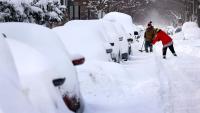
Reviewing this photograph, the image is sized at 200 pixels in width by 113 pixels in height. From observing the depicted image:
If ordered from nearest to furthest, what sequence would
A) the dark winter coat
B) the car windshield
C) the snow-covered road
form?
the car windshield, the snow-covered road, the dark winter coat

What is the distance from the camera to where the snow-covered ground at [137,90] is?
9336 millimetres

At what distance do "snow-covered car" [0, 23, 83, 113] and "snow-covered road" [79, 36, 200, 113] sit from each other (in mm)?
1575

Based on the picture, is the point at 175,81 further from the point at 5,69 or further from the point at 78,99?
the point at 5,69

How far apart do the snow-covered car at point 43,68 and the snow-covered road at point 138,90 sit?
5.17 ft

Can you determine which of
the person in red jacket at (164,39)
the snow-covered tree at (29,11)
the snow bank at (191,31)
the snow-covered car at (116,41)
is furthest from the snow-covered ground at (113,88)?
the snow bank at (191,31)

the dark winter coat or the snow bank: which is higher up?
the dark winter coat

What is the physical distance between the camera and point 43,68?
238 inches

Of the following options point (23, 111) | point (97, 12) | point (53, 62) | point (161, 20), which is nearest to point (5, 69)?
point (23, 111)

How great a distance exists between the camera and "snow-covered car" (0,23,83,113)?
566 centimetres

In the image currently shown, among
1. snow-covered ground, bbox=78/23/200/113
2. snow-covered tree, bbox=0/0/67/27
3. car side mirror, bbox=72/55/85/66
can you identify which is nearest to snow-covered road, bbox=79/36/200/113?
snow-covered ground, bbox=78/23/200/113

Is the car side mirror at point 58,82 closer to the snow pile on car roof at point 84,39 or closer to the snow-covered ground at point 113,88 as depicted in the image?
the snow-covered ground at point 113,88

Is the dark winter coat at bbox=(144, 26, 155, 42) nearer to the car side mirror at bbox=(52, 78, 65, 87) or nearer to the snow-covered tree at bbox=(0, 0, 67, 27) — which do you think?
the snow-covered tree at bbox=(0, 0, 67, 27)

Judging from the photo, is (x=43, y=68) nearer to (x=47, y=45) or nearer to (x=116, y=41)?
(x=47, y=45)

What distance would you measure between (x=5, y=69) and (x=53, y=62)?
1.89 meters
